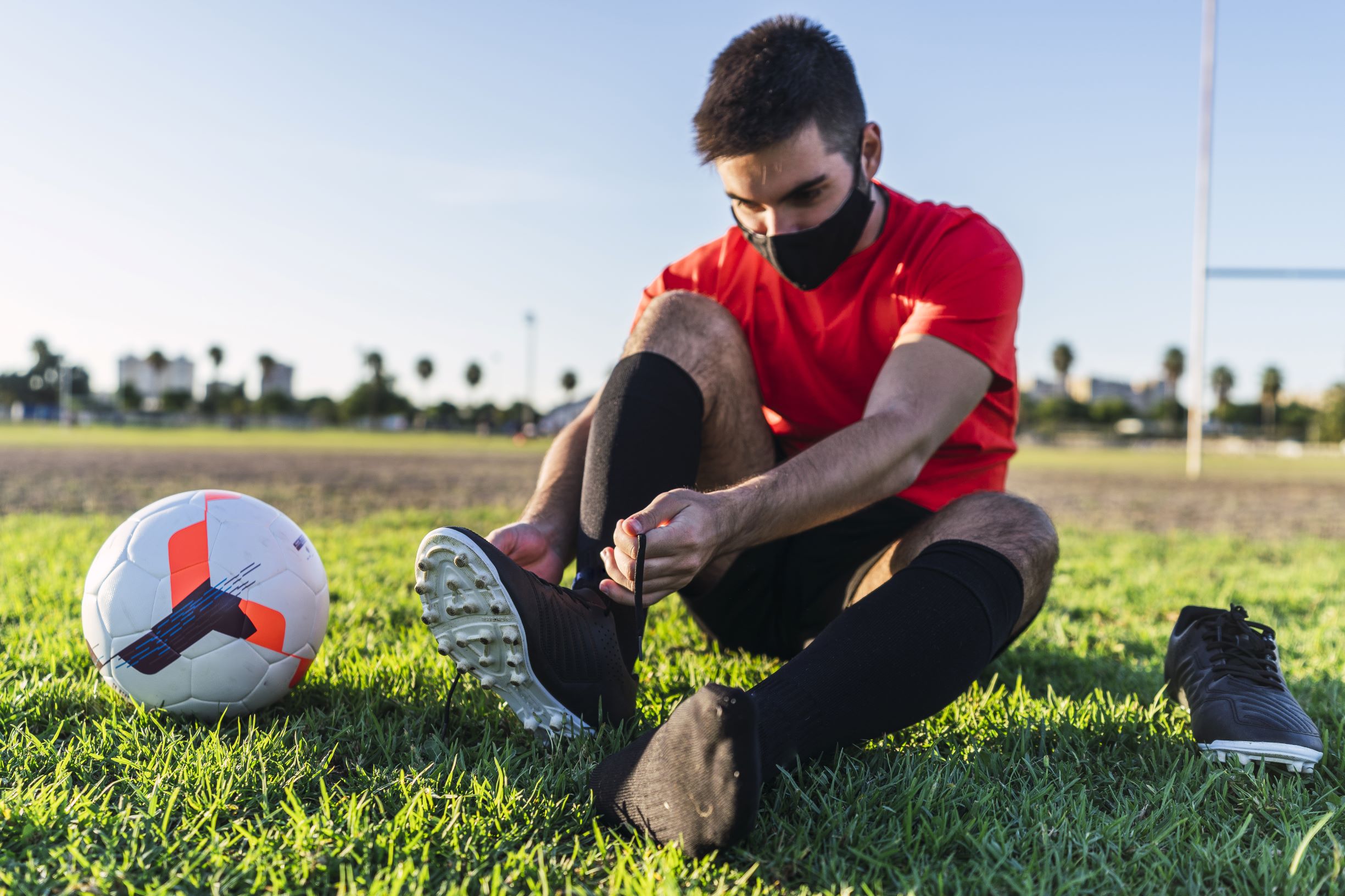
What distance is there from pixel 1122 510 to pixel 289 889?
10.4 m

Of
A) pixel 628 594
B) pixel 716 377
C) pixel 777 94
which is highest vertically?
pixel 777 94

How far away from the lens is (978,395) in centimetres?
211

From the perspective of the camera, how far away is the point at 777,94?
6.75 feet

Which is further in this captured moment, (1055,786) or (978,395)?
(978,395)

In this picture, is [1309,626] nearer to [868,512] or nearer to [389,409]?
[868,512]

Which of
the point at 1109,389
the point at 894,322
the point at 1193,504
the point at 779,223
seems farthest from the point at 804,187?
the point at 1109,389

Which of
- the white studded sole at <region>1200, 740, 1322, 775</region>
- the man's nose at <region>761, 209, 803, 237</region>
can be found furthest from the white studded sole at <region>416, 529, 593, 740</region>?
the white studded sole at <region>1200, 740, 1322, 775</region>

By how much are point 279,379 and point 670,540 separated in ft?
470

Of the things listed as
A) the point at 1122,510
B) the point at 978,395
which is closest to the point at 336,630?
the point at 978,395

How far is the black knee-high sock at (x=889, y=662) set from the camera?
4.94ft

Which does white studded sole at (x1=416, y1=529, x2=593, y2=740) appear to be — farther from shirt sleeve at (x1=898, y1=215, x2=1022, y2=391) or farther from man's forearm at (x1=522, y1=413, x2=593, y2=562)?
shirt sleeve at (x1=898, y1=215, x2=1022, y2=391)

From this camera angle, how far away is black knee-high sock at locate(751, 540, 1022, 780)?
59.3 inches

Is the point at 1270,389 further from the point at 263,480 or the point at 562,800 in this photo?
the point at 562,800

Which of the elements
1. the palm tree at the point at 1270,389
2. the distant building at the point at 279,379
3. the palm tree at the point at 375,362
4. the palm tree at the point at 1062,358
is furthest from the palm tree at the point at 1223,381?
the distant building at the point at 279,379
